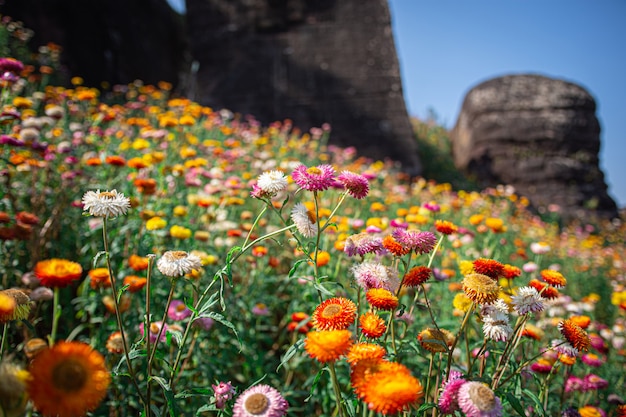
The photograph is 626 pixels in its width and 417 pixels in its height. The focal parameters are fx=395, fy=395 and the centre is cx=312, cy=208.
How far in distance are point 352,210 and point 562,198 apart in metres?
7.44

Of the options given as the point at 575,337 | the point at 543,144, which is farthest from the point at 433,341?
the point at 543,144

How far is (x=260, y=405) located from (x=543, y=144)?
10192 millimetres

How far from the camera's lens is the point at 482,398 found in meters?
0.77

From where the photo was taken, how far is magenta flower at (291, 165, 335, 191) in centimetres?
107

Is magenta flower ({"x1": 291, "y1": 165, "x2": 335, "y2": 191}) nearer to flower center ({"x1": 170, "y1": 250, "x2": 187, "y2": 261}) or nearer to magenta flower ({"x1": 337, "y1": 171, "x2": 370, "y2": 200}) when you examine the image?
magenta flower ({"x1": 337, "y1": 171, "x2": 370, "y2": 200})

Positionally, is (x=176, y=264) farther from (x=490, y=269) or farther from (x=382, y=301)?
(x=490, y=269)

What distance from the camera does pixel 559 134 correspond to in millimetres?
9117

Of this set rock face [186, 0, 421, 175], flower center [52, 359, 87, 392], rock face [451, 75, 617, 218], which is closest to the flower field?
flower center [52, 359, 87, 392]

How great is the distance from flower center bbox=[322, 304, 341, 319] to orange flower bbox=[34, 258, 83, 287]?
766 mm

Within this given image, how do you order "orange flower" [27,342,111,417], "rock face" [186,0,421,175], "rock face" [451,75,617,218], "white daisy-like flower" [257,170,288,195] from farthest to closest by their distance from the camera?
"rock face" [451,75,617,218], "rock face" [186,0,421,175], "white daisy-like flower" [257,170,288,195], "orange flower" [27,342,111,417]

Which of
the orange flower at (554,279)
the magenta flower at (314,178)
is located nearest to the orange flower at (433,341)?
the orange flower at (554,279)

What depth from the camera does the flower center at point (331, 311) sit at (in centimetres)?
87

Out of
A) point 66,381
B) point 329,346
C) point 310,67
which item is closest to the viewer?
point 66,381

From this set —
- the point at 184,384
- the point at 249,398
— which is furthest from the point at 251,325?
the point at 249,398
